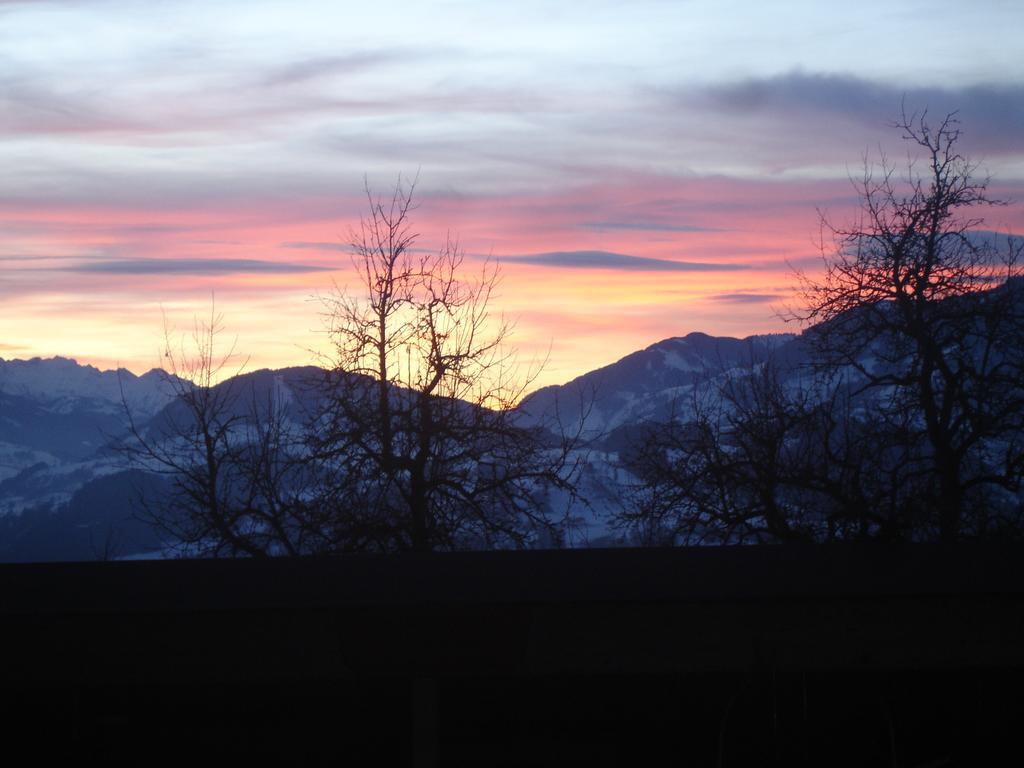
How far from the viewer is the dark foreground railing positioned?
9.37 ft

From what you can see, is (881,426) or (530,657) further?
(881,426)

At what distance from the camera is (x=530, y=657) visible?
112 inches

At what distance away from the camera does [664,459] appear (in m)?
11.7

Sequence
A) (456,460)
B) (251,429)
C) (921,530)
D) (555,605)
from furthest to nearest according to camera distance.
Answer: (251,429)
(456,460)
(921,530)
(555,605)

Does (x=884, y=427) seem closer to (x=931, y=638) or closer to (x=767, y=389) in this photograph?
(x=767, y=389)

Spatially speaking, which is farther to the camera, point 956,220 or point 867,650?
point 956,220

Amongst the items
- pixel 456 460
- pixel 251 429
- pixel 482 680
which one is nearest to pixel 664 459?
pixel 456 460

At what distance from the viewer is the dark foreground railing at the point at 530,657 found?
2.86 m

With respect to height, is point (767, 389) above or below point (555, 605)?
above

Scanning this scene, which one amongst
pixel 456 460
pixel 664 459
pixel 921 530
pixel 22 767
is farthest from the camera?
pixel 456 460

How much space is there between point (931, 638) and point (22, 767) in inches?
110

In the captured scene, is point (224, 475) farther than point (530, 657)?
Yes

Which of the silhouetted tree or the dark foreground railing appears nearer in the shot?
the dark foreground railing

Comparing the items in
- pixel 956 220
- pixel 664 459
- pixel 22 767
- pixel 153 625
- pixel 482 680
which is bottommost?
→ pixel 22 767
